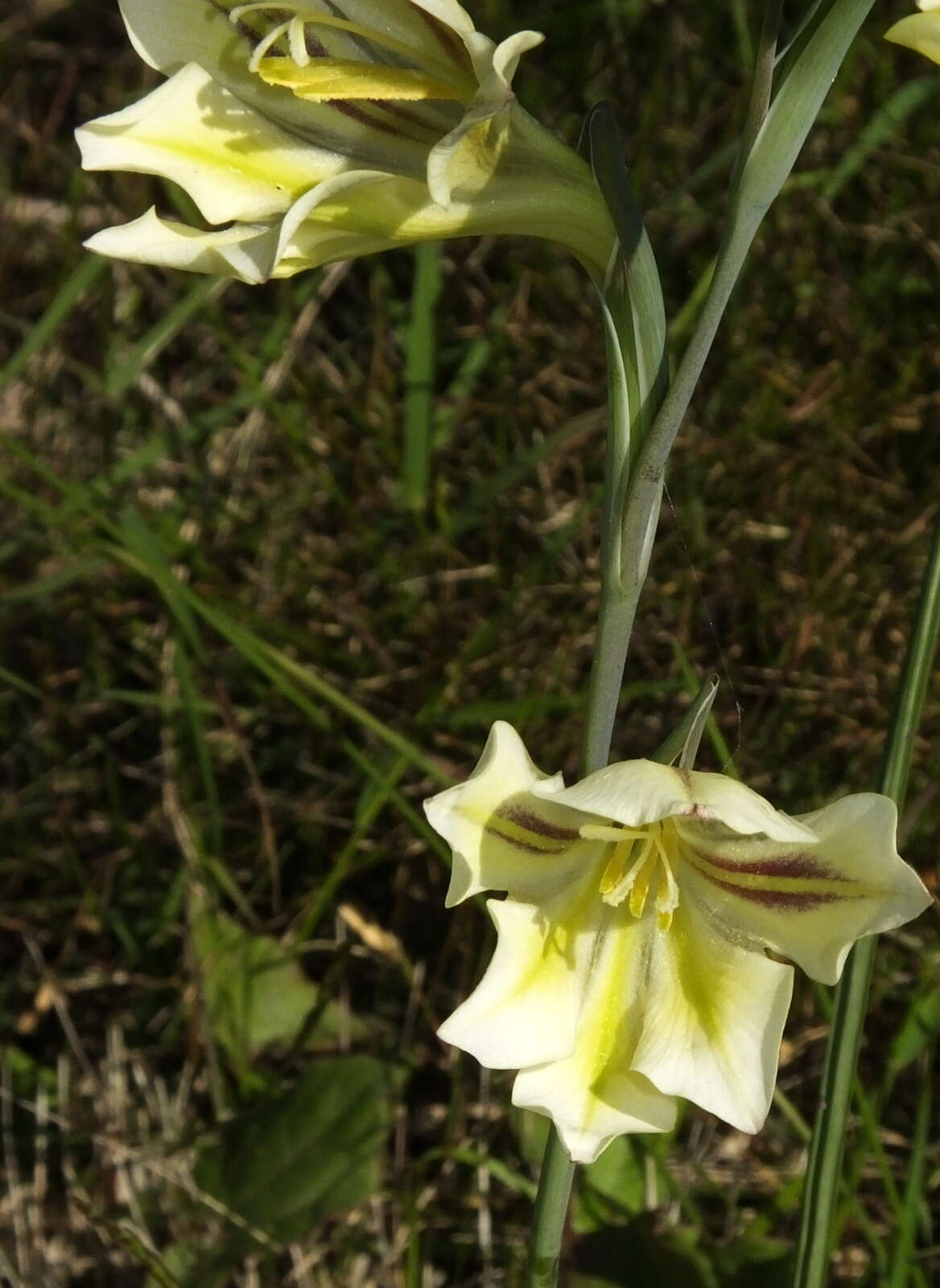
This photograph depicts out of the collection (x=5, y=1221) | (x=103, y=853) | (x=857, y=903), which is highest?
(x=857, y=903)

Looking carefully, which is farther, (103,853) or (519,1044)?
(103,853)

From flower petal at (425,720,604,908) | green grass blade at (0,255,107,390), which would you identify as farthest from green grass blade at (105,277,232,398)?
flower petal at (425,720,604,908)

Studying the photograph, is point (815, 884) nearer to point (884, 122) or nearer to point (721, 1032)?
point (721, 1032)

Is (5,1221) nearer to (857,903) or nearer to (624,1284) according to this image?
(624,1284)

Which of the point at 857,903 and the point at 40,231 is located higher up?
the point at 857,903

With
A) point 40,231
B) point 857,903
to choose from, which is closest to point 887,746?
point 857,903

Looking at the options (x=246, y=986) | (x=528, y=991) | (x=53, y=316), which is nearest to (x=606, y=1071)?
(x=528, y=991)
